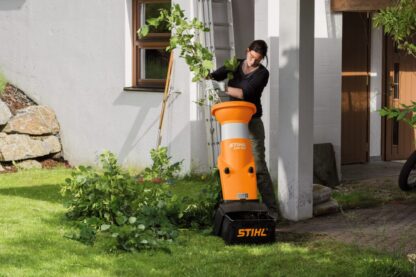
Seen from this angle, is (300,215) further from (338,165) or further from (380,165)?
(380,165)

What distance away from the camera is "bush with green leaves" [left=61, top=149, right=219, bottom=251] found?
8758mm

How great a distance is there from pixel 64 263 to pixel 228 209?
170 cm

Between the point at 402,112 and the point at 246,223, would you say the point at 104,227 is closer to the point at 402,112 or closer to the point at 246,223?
the point at 246,223

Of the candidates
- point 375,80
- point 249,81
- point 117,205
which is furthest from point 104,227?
point 375,80

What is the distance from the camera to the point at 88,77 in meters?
14.2

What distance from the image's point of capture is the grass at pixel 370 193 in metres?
11.2

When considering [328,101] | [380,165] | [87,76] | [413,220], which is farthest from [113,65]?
[413,220]

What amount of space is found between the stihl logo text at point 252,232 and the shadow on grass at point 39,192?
10.2 feet

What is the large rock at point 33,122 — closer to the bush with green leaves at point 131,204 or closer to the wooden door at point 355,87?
the wooden door at point 355,87

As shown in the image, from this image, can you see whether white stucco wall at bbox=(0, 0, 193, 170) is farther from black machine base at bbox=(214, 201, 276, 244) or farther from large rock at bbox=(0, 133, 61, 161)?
black machine base at bbox=(214, 201, 276, 244)

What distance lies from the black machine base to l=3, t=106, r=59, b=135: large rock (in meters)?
6.30

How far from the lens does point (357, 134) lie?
1456 cm

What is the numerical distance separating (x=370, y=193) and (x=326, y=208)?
1607 millimetres

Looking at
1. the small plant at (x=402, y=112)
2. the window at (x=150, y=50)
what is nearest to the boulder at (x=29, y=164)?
the window at (x=150, y=50)
